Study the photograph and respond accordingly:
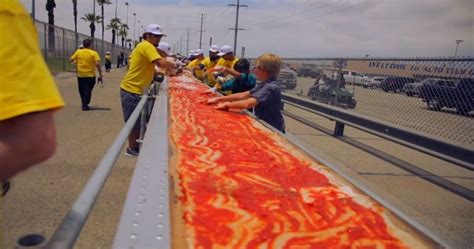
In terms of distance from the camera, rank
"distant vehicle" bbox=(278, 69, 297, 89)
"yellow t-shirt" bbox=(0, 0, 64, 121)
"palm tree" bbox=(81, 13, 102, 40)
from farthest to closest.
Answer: "palm tree" bbox=(81, 13, 102, 40) → "distant vehicle" bbox=(278, 69, 297, 89) → "yellow t-shirt" bbox=(0, 0, 64, 121)

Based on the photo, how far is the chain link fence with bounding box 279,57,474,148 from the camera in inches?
237

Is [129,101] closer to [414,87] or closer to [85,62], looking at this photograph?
[414,87]

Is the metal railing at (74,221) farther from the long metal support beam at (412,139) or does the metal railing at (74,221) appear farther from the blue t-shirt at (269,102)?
the long metal support beam at (412,139)

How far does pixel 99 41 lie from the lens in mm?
47062

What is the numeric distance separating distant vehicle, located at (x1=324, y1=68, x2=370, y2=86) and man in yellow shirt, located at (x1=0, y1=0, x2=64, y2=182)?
8.53 meters

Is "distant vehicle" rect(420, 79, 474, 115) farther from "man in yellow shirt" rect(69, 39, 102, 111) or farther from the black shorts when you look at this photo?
"man in yellow shirt" rect(69, 39, 102, 111)

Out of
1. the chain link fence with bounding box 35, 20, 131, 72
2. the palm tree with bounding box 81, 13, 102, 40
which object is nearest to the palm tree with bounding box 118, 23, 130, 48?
the palm tree with bounding box 81, 13, 102, 40

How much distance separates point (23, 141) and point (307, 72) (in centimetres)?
1227

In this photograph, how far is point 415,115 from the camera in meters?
7.30

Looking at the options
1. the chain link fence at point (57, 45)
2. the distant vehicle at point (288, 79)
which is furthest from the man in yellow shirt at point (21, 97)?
the chain link fence at point (57, 45)

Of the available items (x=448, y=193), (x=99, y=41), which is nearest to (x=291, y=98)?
(x=448, y=193)

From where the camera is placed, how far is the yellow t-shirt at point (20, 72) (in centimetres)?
94

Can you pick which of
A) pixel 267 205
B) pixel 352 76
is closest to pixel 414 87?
pixel 352 76

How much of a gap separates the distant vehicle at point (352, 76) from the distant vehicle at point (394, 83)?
68 cm
